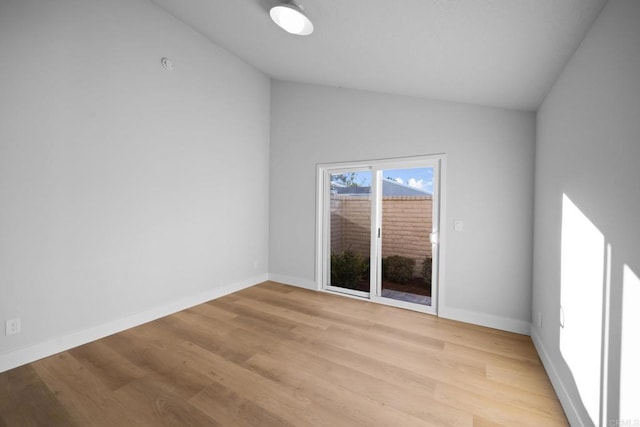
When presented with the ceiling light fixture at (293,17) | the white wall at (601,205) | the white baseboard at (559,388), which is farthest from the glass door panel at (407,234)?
the ceiling light fixture at (293,17)

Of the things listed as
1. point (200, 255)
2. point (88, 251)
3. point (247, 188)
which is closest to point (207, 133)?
point (247, 188)

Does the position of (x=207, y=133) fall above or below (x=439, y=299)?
above

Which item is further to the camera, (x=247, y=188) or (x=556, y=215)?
(x=247, y=188)

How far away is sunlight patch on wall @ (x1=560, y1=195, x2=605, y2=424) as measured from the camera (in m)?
1.29

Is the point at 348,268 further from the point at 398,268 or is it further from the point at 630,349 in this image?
the point at 630,349

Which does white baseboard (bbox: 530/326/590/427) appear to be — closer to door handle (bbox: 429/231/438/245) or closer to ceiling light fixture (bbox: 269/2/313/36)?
door handle (bbox: 429/231/438/245)

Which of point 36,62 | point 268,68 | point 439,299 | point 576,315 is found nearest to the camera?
point 576,315

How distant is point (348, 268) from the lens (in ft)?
→ 13.2

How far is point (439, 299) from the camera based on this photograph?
3105 millimetres

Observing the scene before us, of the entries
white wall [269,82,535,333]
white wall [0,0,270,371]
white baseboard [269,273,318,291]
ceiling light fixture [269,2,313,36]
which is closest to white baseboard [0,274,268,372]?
white wall [0,0,270,371]

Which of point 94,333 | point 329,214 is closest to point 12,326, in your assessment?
point 94,333

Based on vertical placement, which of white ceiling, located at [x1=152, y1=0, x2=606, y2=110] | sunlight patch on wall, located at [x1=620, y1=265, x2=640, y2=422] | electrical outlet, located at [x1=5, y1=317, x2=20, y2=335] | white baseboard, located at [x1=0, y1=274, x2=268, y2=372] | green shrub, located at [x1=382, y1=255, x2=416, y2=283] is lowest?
white baseboard, located at [x1=0, y1=274, x2=268, y2=372]

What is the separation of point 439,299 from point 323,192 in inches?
86.4

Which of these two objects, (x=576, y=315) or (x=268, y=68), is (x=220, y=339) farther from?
(x=268, y=68)
